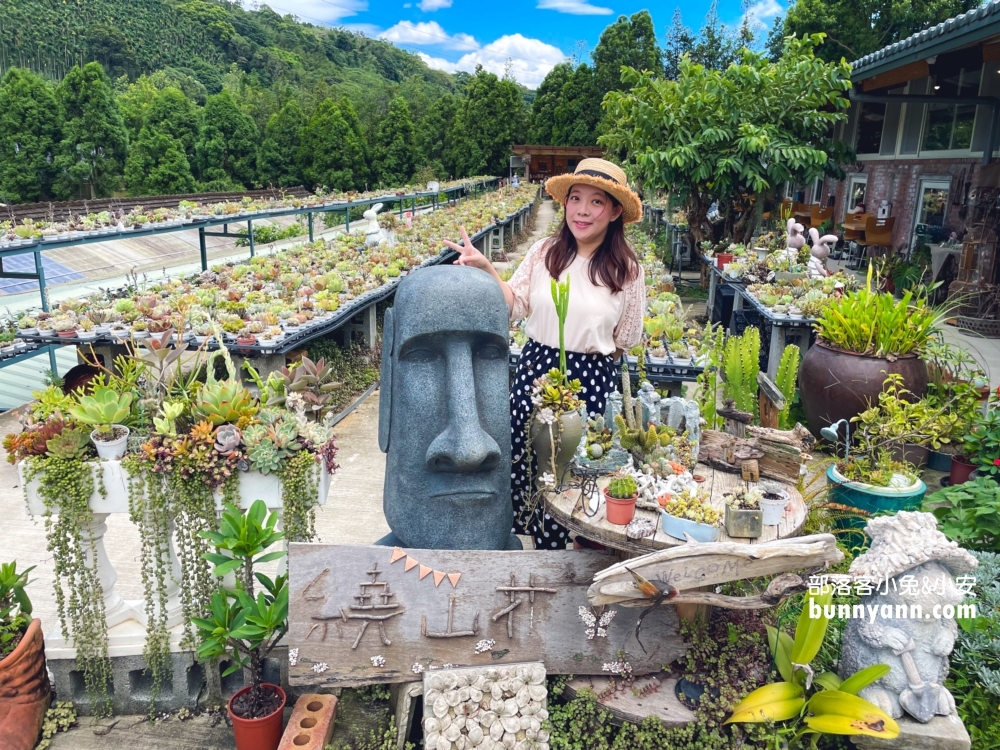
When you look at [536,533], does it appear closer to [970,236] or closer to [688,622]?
[688,622]

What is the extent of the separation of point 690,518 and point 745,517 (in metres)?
0.17

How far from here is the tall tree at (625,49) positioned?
2866 cm

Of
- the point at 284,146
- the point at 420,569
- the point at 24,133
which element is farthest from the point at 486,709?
the point at 284,146

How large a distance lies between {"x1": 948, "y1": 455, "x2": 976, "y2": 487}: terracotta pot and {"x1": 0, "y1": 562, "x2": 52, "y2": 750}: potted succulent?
436cm

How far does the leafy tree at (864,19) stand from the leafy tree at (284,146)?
17350 mm

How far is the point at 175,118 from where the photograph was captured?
911 inches

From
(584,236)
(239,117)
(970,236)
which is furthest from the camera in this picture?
(239,117)

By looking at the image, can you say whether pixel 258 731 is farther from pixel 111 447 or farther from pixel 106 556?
pixel 111 447

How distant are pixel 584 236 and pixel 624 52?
29371 millimetres

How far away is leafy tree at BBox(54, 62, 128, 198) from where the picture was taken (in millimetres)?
19953

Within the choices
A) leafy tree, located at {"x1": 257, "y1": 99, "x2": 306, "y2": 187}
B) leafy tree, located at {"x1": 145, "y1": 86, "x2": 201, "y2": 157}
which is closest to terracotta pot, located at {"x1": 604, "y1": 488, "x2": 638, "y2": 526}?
leafy tree, located at {"x1": 145, "y1": 86, "x2": 201, "y2": 157}

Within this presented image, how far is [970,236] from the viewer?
8.26m

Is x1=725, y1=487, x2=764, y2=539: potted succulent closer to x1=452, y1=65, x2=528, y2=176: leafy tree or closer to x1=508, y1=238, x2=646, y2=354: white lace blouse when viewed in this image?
A: x1=508, y1=238, x2=646, y2=354: white lace blouse

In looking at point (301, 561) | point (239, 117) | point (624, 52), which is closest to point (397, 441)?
point (301, 561)
